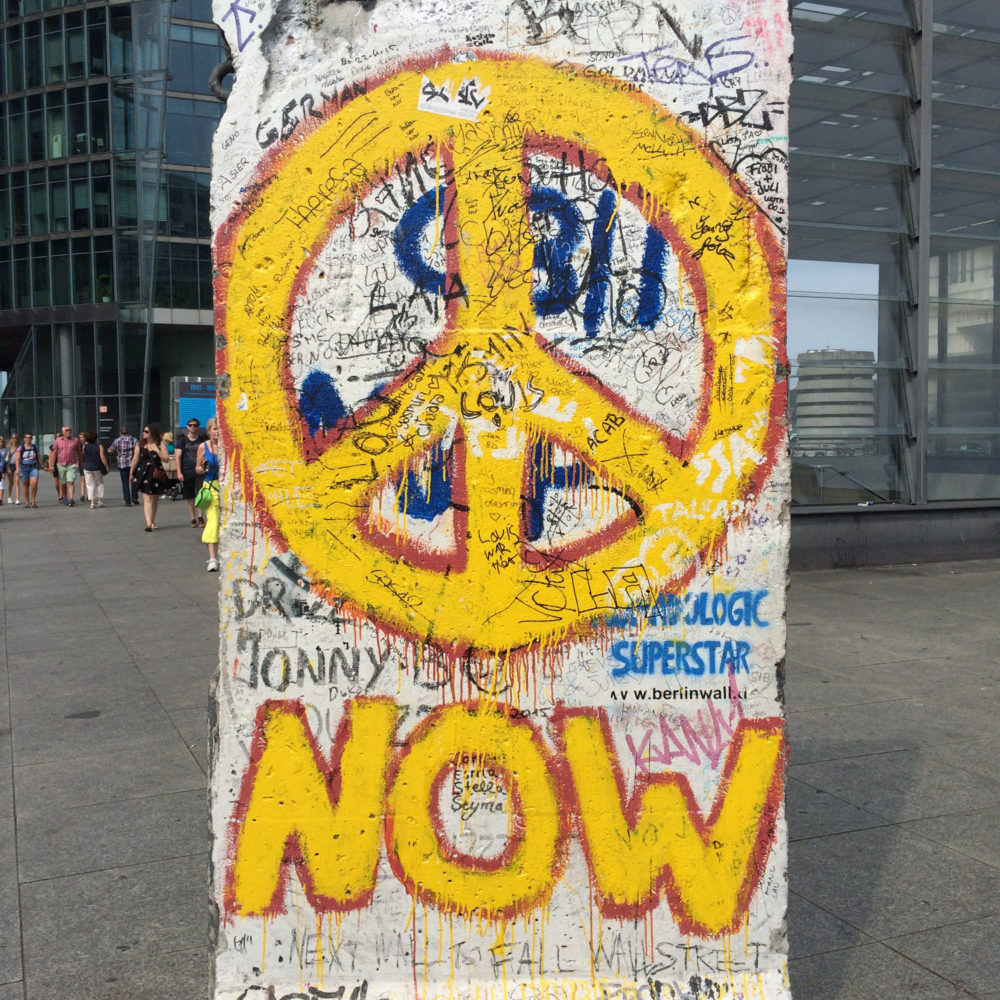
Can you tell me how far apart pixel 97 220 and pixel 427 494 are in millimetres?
44021

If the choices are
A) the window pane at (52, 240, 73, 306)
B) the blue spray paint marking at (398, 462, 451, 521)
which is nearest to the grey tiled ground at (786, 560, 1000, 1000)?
the blue spray paint marking at (398, 462, 451, 521)

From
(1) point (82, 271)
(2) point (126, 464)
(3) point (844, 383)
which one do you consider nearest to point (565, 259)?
(3) point (844, 383)

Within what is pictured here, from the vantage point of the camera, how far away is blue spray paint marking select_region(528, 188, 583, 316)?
2.60 m

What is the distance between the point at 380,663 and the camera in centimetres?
260

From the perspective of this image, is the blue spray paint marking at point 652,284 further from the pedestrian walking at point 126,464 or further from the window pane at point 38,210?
the window pane at point 38,210

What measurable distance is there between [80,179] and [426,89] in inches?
1750

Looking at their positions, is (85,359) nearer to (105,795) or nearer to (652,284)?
(105,795)

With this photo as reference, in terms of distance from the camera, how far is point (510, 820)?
263 cm

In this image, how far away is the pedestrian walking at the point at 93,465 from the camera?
21.4 m

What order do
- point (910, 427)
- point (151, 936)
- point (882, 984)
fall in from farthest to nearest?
point (910, 427) → point (151, 936) → point (882, 984)

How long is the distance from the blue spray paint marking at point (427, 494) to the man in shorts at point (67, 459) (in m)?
22.6

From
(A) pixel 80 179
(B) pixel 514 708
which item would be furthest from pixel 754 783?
(A) pixel 80 179

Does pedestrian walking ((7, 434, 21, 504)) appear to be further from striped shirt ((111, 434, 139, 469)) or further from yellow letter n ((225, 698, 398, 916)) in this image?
yellow letter n ((225, 698, 398, 916))

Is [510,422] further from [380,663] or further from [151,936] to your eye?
[151,936]
